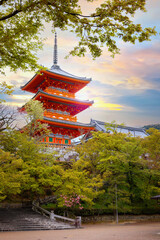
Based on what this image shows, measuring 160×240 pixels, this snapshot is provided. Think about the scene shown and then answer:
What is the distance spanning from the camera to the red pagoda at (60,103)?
2920cm

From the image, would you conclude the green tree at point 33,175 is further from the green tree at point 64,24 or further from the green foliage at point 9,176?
the green tree at point 64,24

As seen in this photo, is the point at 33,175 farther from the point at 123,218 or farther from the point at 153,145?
the point at 153,145

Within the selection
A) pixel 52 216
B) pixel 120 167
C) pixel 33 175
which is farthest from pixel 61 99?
pixel 52 216

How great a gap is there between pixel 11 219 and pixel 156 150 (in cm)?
1294

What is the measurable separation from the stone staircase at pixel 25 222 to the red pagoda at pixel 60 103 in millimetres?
12303

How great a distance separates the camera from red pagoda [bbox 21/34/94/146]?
29.2 meters

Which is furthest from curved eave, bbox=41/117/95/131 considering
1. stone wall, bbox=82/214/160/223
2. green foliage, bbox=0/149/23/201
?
green foliage, bbox=0/149/23/201

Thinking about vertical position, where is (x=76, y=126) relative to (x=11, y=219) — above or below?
above

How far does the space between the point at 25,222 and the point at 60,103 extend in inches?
725

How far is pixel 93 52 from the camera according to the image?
22.6 ft

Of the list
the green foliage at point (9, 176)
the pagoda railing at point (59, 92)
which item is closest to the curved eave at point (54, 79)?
the pagoda railing at point (59, 92)

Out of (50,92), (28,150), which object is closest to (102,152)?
(28,150)

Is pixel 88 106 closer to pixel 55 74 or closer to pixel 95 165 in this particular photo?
pixel 55 74

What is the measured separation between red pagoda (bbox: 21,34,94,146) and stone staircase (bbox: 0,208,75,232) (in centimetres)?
1230
